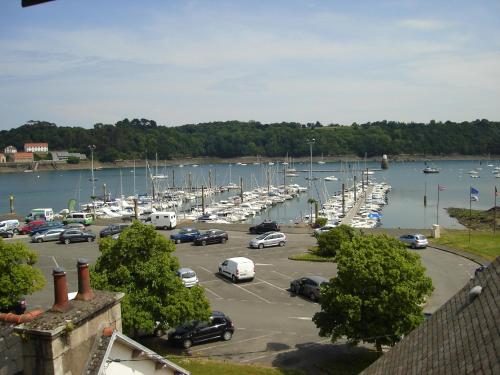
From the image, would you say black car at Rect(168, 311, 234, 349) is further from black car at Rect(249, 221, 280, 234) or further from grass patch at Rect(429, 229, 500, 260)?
black car at Rect(249, 221, 280, 234)

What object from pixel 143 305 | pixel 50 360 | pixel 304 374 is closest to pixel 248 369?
pixel 304 374

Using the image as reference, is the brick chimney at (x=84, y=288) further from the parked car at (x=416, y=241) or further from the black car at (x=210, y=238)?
the parked car at (x=416, y=241)

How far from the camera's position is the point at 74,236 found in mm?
44438

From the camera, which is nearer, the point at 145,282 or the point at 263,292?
the point at 145,282

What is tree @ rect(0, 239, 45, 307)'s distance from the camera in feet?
73.2

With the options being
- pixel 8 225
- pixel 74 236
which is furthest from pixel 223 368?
pixel 8 225

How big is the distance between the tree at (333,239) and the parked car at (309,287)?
27.3 ft

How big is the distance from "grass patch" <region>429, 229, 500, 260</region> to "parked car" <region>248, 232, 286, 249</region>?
11.9m

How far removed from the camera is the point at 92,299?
1024cm

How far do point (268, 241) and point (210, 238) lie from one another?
4819mm

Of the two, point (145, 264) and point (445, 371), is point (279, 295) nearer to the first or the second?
point (145, 264)

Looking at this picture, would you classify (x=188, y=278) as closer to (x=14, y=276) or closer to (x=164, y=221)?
(x=14, y=276)

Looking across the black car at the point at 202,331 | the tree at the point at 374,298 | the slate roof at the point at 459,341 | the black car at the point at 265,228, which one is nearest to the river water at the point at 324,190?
the black car at the point at 265,228

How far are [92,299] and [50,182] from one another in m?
176
